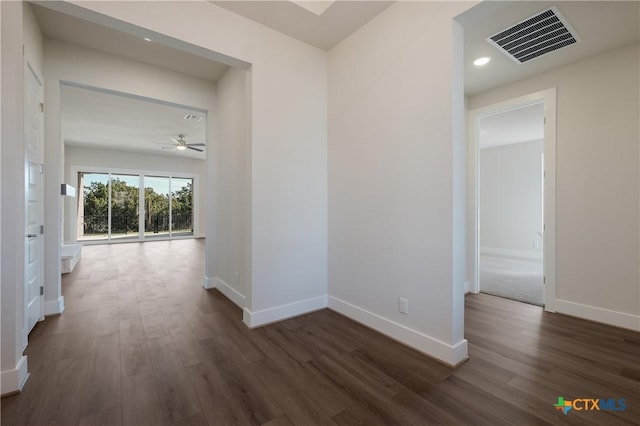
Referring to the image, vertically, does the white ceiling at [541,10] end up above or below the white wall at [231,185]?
above

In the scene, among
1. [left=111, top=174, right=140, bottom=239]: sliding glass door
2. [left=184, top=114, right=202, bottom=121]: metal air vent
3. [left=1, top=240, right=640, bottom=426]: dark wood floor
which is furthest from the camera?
[left=111, top=174, right=140, bottom=239]: sliding glass door

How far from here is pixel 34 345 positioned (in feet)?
7.29

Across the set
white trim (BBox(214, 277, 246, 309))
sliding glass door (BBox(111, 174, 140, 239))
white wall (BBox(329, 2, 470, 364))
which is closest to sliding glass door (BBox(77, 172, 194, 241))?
sliding glass door (BBox(111, 174, 140, 239))

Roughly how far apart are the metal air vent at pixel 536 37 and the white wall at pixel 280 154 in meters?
1.82

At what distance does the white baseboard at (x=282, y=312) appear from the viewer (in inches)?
103

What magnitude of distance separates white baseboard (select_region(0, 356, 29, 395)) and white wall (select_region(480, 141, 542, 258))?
8.63 m

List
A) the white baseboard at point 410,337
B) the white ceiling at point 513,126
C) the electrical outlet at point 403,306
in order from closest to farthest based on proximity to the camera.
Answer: the white baseboard at point 410,337 < the electrical outlet at point 403,306 < the white ceiling at point 513,126

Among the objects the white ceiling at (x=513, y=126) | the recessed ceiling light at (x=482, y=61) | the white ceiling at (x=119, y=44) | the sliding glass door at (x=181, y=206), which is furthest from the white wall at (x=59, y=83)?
the sliding glass door at (x=181, y=206)

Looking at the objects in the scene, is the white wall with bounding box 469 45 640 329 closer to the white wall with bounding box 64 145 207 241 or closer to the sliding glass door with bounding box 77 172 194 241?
the white wall with bounding box 64 145 207 241

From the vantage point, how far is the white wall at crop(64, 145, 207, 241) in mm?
7957

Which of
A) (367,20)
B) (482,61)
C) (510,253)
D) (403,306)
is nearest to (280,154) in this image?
(367,20)

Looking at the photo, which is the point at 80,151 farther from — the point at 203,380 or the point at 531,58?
the point at 531,58

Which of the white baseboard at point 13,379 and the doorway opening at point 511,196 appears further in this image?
the doorway opening at point 511,196

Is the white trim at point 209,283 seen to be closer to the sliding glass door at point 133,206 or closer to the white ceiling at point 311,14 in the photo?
the white ceiling at point 311,14
